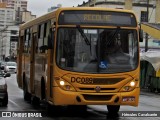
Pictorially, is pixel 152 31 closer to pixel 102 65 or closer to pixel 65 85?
pixel 102 65

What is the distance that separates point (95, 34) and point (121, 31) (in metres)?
0.82

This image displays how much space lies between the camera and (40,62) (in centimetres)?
1622

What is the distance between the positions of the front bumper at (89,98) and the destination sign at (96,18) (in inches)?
76.5

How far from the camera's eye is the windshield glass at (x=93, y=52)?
13.6 m

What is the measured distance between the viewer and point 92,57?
13.7m

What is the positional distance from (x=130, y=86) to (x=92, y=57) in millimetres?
1363

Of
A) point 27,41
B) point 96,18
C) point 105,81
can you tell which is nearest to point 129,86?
point 105,81

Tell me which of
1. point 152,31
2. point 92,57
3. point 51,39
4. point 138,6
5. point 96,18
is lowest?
point 92,57

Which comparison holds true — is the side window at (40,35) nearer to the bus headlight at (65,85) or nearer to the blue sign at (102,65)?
the bus headlight at (65,85)

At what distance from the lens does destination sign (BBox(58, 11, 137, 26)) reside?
1388cm

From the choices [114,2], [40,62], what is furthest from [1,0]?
[40,62]

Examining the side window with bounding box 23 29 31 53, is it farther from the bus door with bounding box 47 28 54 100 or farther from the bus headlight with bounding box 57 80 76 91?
the bus headlight with bounding box 57 80 76 91

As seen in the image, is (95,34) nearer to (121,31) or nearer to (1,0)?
(121,31)

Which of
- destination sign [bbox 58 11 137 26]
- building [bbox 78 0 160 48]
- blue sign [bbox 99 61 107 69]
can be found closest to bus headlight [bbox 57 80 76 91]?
blue sign [bbox 99 61 107 69]
